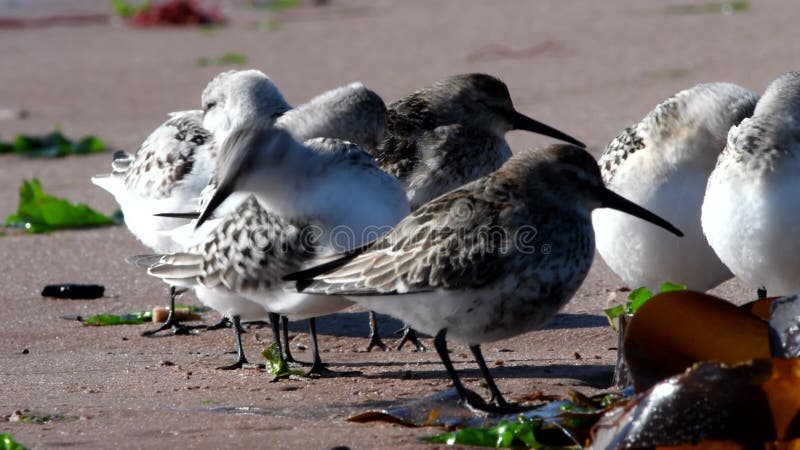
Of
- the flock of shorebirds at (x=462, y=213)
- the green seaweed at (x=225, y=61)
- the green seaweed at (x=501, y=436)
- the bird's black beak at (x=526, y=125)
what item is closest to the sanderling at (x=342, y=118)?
the flock of shorebirds at (x=462, y=213)

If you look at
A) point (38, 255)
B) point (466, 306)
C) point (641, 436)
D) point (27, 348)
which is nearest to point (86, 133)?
point (38, 255)

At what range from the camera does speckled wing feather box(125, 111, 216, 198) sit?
7492 millimetres

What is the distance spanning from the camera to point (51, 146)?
1123 cm

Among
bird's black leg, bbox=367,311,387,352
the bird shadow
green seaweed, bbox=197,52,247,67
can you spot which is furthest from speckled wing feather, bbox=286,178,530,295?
green seaweed, bbox=197,52,247,67

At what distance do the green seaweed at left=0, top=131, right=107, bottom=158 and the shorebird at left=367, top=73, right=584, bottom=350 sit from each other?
14.9 feet

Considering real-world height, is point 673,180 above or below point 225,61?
above

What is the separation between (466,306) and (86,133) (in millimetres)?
7968

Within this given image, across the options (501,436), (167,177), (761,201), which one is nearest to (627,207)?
(761,201)

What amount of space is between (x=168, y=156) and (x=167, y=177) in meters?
0.12

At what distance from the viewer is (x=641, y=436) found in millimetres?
3951

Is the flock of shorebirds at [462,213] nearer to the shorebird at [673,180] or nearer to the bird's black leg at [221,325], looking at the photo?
the shorebird at [673,180]

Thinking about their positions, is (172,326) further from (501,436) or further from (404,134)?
(501,436)

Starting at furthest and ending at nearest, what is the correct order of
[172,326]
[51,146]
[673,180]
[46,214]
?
[51,146]
[46,214]
[172,326]
[673,180]

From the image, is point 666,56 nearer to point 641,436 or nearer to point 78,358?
point 78,358
